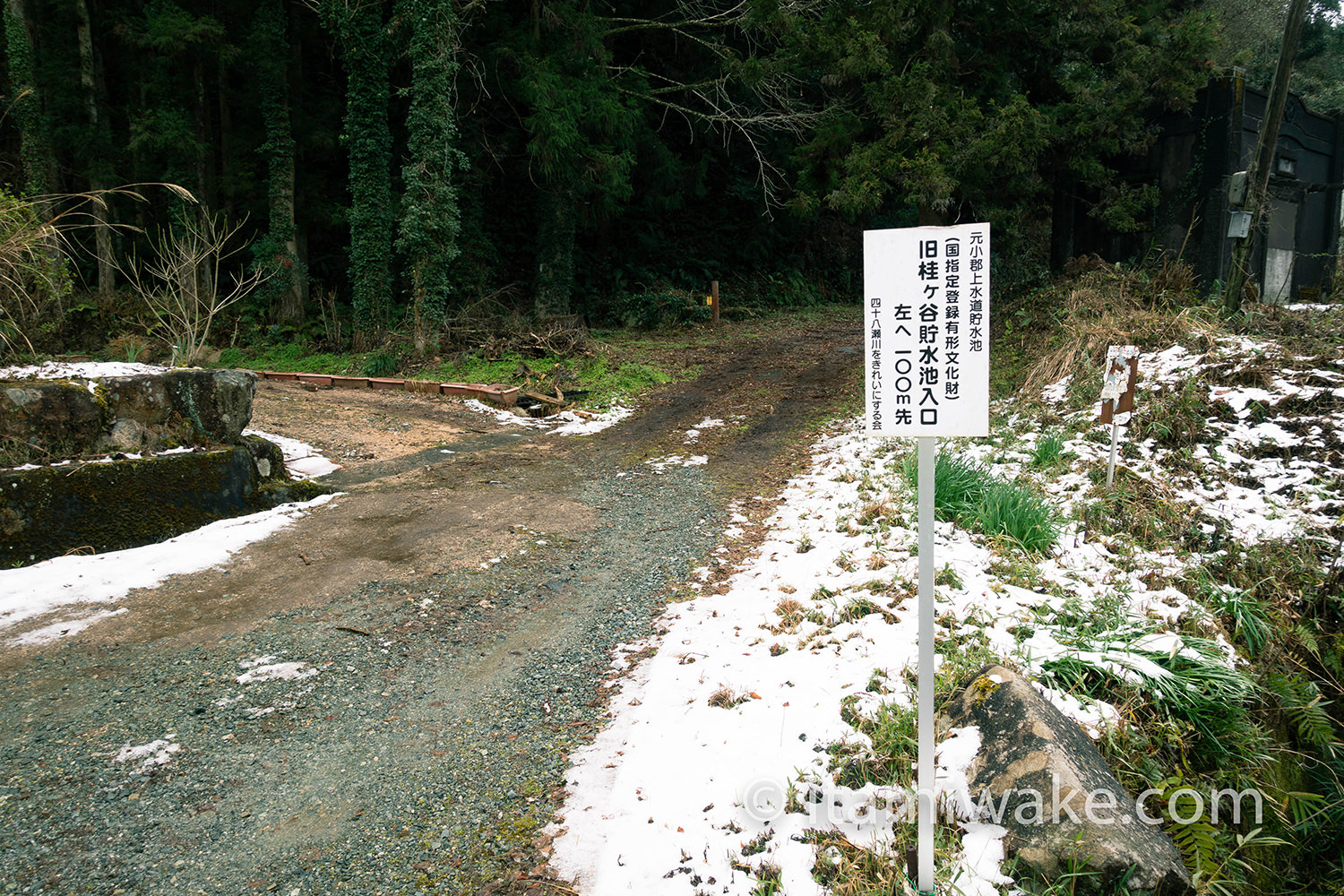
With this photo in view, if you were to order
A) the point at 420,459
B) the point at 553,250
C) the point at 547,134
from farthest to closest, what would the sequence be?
the point at 553,250 → the point at 547,134 → the point at 420,459

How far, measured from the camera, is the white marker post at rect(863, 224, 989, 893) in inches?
92.7

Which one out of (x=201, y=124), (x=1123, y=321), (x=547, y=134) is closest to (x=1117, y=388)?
(x=1123, y=321)

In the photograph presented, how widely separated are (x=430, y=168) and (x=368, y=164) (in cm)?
216

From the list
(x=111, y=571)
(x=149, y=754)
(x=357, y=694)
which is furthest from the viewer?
(x=111, y=571)

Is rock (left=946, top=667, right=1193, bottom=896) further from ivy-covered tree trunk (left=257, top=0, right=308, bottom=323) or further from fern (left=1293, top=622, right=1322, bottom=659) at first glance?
ivy-covered tree trunk (left=257, top=0, right=308, bottom=323)

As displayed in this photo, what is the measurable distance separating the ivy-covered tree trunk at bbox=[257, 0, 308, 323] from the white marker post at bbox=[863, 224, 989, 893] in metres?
15.9

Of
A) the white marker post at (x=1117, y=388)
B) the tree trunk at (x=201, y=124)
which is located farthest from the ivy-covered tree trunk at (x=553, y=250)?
the white marker post at (x=1117, y=388)

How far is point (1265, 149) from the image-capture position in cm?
873

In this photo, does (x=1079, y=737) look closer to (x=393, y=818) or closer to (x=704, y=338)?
(x=393, y=818)

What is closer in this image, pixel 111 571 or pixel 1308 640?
pixel 1308 640

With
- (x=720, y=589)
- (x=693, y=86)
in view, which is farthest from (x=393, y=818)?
(x=693, y=86)

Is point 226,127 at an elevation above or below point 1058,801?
above

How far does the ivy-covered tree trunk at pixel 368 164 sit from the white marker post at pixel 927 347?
12380 mm

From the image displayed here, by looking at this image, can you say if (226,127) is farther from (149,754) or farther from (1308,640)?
(1308,640)
